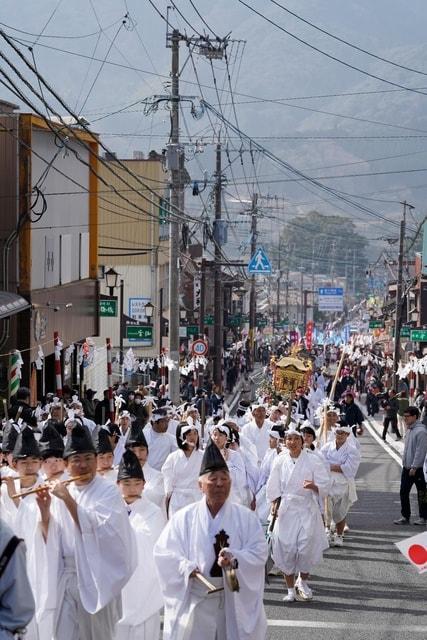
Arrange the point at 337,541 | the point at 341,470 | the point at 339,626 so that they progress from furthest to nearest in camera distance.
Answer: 1. the point at 341,470
2. the point at 337,541
3. the point at 339,626

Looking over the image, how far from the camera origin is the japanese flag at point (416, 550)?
10914mm

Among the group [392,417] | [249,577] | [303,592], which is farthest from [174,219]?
[249,577]

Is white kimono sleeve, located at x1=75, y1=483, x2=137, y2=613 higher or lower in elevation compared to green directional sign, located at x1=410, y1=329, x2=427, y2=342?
higher

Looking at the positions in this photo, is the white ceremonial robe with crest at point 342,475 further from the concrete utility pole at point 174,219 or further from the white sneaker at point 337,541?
the concrete utility pole at point 174,219

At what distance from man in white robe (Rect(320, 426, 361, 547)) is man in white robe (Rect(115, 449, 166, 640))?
778 centimetres

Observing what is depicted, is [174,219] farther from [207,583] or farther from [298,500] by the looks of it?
[207,583]

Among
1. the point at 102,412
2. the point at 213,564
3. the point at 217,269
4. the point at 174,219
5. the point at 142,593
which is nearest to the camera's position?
the point at 213,564

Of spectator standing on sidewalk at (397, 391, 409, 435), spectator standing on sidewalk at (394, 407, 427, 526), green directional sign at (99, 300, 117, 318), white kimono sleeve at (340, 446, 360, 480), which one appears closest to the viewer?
white kimono sleeve at (340, 446, 360, 480)

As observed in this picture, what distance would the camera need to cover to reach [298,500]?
593 inches

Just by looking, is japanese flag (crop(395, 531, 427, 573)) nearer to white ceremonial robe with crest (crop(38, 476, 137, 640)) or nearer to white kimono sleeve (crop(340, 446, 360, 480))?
white ceremonial robe with crest (crop(38, 476, 137, 640))

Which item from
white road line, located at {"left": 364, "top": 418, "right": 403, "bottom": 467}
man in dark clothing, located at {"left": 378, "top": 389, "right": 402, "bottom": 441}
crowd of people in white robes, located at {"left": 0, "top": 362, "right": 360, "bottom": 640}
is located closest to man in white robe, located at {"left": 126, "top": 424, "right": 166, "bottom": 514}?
crowd of people in white robes, located at {"left": 0, "top": 362, "right": 360, "bottom": 640}

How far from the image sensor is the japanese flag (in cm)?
1091

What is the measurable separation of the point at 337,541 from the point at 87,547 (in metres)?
8.98

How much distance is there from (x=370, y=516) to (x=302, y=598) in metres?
6.93
